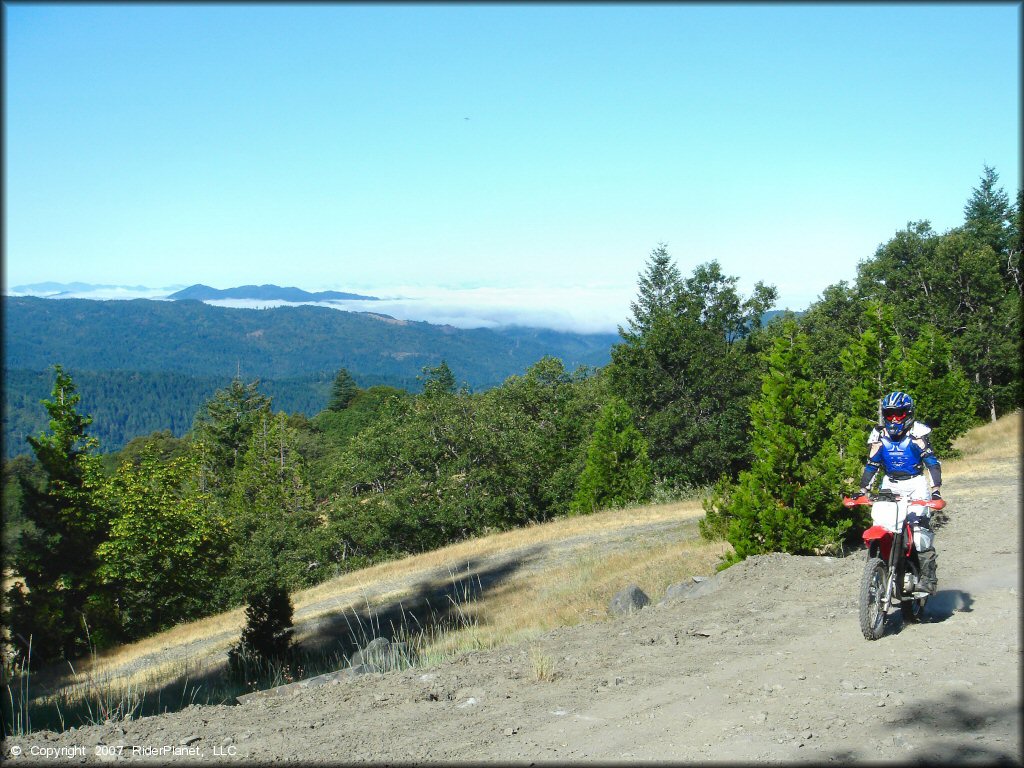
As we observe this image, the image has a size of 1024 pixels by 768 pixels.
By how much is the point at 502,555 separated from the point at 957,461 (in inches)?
543

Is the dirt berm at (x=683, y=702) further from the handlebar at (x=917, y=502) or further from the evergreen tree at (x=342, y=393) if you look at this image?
the evergreen tree at (x=342, y=393)

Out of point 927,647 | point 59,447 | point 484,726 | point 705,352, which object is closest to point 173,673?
point 484,726

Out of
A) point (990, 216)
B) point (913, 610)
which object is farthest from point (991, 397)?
point (913, 610)

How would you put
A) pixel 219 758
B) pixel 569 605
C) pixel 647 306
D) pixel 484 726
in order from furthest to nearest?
pixel 647 306, pixel 569 605, pixel 484 726, pixel 219 758

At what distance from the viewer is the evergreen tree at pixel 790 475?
1114cm

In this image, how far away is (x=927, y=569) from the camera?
716cm

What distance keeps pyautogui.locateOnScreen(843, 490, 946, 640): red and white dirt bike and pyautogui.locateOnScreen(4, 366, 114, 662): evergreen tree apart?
27755mm

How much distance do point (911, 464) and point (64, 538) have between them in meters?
30.9

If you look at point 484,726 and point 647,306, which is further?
point 647,306

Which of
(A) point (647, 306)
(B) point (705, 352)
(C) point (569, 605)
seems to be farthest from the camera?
(A) point (647, 306)

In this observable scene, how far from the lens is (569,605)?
12227 millimetres

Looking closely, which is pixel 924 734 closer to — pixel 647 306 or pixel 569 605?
pixel 569 605

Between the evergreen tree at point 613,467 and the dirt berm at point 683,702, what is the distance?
23773 mm

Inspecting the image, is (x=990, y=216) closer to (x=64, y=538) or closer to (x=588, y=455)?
(x=588, y=455)
